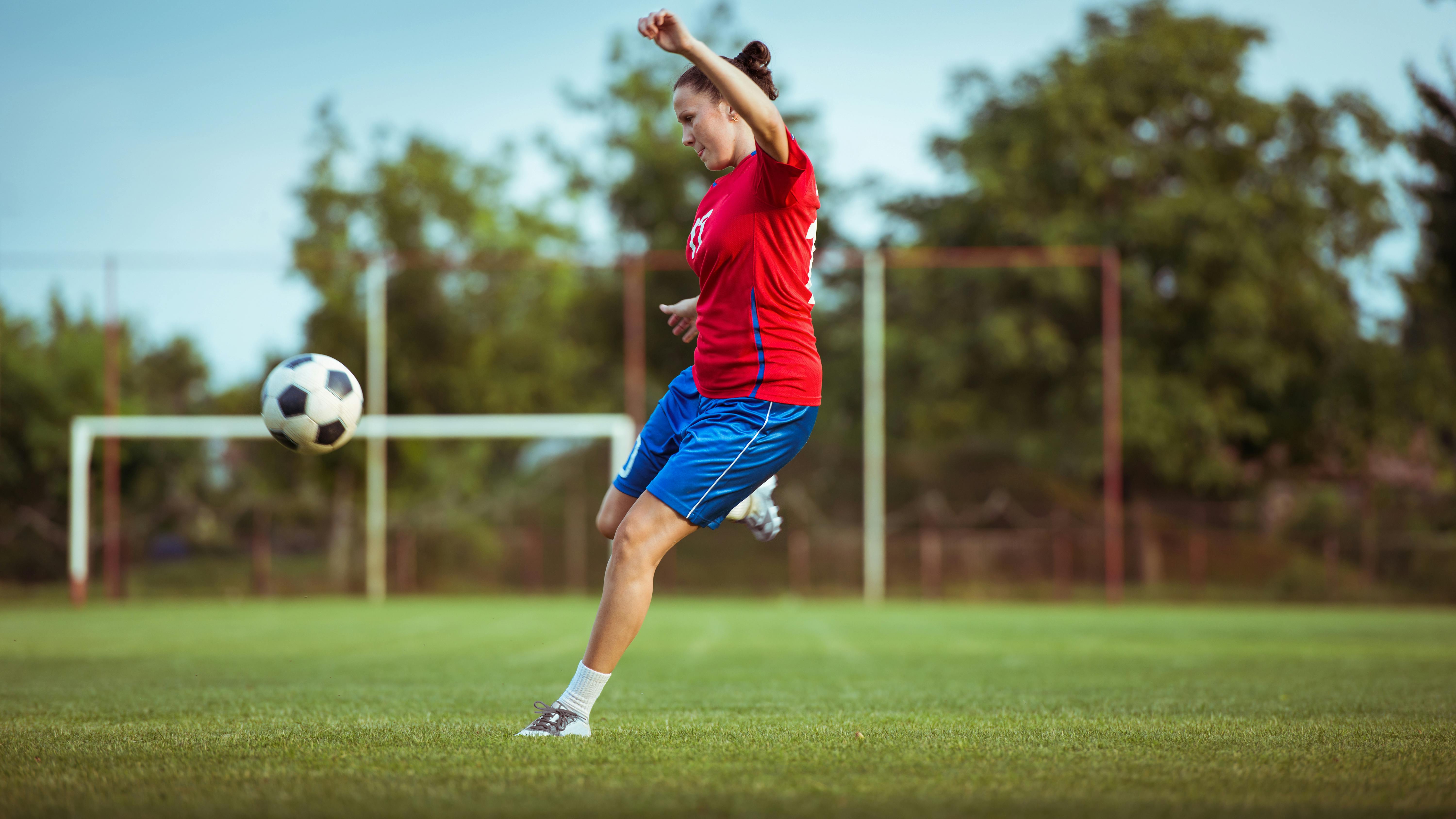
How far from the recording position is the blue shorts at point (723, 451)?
338 centimetres

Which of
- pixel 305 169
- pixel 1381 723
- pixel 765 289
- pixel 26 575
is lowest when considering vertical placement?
pixel 26 575

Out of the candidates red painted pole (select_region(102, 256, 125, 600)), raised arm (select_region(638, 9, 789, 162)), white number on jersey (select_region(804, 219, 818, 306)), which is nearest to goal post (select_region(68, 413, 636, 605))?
red painted pole (select_region(102, 256, 125, 600))

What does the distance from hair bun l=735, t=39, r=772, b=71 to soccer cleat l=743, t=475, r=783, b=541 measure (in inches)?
54.7

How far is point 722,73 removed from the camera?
297 centimetres

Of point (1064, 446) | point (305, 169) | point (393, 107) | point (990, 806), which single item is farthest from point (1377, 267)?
point (990, 806)

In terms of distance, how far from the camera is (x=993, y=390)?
849 inches

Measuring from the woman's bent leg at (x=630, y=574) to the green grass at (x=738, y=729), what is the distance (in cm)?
25

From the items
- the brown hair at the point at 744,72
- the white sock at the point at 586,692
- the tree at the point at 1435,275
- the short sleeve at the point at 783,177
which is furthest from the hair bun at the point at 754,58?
the tree at the point at 1435,275

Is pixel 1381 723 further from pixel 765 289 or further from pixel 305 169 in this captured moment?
pixel 305 169

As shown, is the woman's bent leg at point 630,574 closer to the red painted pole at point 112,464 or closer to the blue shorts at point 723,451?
the blue shorts at point 723,451

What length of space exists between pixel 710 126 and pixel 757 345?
2.02 ft

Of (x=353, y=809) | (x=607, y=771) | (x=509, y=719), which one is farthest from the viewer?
(x=509, y=719)

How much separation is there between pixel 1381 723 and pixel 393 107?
25020 mm

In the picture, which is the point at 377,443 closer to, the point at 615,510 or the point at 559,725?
the point at 615,510
